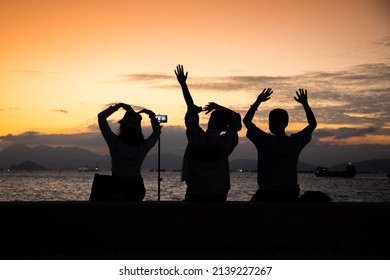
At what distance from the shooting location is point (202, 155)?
6328 mm

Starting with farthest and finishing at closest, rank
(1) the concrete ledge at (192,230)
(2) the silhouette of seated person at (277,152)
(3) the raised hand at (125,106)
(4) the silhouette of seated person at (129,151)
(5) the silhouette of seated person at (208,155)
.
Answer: (3) the raised hand at (125,106), (4) the silhouette of seated person at (129,151), (2) the silhouette of seated person at (277,152), (5) the silhouette of seated person at (208,155), (1) the concrete ledge at (192,230)

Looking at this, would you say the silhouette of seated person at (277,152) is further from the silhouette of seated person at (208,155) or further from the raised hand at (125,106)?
the raised hand at (125,106)

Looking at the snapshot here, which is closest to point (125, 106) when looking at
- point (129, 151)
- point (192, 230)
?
point (129, 151)

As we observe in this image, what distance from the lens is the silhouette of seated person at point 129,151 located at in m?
6.97

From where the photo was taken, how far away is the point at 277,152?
21.4 feet

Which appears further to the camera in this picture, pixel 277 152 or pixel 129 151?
pixel 129 151

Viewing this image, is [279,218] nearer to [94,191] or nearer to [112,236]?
[112,236]

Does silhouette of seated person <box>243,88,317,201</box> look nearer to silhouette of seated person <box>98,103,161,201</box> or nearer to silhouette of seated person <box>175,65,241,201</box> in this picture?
silhouette of seated person <box>175,65,241,201</box>

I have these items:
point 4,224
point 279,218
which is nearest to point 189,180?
point 279,218

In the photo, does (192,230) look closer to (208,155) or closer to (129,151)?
(208,155)

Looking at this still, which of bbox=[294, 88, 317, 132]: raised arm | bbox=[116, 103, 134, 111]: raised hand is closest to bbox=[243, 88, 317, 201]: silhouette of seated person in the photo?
bbox=[294, 88, 317, 132]: raised arm

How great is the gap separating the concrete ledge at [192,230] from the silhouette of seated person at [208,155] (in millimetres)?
1269

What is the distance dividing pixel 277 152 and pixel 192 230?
184 cm

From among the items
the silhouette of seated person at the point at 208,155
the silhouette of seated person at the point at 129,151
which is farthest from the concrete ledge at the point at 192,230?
the silhouette of seated person at the point at 129,151
